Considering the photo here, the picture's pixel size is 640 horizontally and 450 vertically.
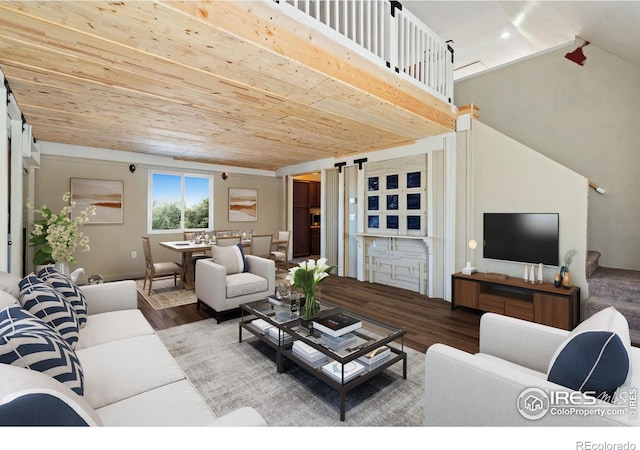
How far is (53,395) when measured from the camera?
2.39 ft

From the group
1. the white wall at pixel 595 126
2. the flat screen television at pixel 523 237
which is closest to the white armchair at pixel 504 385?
the flat screen television at pixel 523 237

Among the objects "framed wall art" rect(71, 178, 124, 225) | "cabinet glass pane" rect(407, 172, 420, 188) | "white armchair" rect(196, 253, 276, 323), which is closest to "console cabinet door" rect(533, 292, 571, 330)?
"cabinet glass pane" rect(407, 172, 420, 188)

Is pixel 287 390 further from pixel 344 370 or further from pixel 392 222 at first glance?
pixel 392 222

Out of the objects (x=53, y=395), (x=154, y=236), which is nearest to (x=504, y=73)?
(x=53, y=395)

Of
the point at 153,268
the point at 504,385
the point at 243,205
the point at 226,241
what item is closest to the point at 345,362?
the point at 504,385

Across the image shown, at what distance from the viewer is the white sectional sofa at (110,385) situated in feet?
2.31

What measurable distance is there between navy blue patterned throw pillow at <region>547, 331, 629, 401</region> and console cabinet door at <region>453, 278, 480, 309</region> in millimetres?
2782

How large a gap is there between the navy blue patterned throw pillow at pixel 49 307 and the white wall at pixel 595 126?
551cm

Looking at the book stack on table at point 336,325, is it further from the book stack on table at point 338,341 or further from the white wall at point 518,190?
the white wall at point 518,190

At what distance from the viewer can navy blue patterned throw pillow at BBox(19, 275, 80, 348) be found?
166cm

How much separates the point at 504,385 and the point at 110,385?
1766 mm

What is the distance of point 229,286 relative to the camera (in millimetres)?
3455

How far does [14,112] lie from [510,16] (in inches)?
237

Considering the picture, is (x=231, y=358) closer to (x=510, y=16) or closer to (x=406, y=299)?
(x=406, y=299)
